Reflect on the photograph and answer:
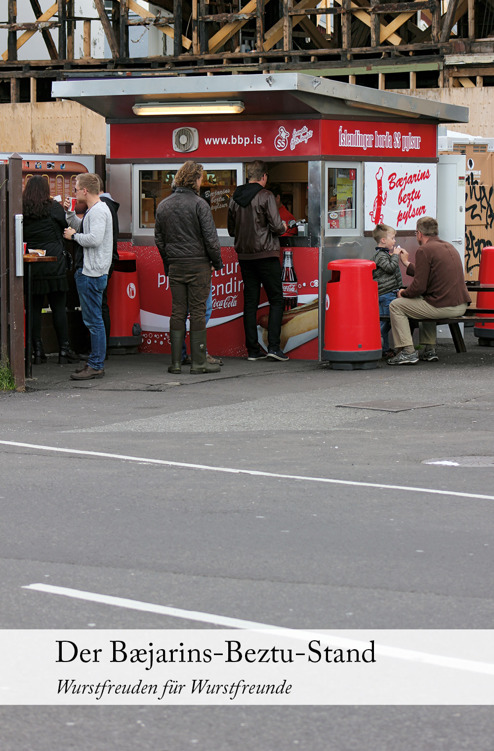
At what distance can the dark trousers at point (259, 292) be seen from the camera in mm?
14102

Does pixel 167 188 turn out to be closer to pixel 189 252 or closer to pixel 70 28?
pixel 189 252

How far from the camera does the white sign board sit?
15.0m

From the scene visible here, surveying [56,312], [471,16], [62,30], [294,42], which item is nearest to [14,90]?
[62,30]

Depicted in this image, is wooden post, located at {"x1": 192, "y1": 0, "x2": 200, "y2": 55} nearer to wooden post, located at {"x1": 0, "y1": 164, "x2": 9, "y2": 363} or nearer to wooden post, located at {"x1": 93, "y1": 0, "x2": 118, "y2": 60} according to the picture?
wooden post, located at {"x1": 93, "y1": 0, "x2": 118, "y2": 60}

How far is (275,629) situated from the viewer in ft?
16.8

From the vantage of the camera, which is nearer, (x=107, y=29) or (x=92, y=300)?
(x=92, y=300)

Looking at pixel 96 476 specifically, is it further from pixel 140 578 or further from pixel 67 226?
pixel 67 226

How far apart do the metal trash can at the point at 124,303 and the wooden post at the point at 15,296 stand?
99.8 inches

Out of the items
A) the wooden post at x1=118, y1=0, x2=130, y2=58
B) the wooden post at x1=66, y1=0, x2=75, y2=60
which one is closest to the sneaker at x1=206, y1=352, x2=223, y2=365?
the wooden post at x1=118, y1=0, x2=130, y2=58

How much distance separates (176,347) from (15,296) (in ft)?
5.96

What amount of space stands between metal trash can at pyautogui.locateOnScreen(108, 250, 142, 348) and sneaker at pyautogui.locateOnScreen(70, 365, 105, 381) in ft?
6.39

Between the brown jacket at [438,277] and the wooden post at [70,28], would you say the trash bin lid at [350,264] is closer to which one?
the brown jacket at [438,277]

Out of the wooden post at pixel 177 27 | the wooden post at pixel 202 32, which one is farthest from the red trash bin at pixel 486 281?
the wooden post at pixel 177 27

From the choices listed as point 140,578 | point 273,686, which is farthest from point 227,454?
point 273,686
